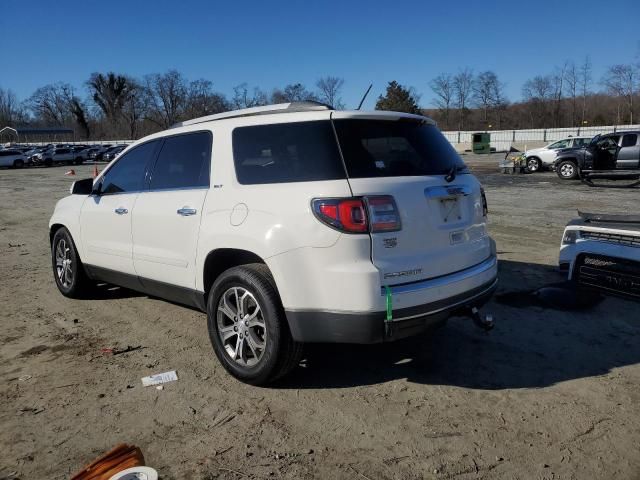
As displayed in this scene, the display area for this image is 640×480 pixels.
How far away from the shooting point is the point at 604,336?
447 centimetres

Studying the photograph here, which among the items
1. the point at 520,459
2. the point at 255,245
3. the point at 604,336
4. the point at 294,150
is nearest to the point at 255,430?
the point at 255,245

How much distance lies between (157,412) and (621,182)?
66.7 feet

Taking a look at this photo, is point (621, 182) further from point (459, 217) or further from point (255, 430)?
point (255, 430)

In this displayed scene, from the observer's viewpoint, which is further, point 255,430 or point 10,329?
point 10,329

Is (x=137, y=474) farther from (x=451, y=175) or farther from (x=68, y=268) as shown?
(x=68, y=268)

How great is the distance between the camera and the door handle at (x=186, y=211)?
402 cm

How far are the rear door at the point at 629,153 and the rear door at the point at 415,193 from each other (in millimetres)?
17643

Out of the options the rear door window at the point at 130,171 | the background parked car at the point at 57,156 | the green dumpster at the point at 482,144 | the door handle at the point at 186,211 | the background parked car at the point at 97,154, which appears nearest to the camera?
the door handle at the point at 186,211

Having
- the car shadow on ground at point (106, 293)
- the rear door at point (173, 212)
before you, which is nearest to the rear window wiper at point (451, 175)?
the rear door at point (173, 212)

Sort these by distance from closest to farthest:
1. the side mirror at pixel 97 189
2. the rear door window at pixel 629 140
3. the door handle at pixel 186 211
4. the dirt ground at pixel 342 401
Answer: the dirt ground at pixel 342 401, the door handle at pixel 186 211, the side mirror at pixel 97 189, the rear door window at pixel 629 140

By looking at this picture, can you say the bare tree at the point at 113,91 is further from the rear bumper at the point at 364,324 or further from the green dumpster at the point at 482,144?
the rear bumper at the point at 364,324

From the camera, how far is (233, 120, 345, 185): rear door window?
3.38 meters

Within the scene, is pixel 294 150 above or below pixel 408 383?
above

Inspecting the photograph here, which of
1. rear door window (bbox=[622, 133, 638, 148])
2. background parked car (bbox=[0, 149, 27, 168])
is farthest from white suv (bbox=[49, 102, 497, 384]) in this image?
background parked car (bbox=[0, 149, 27, 168])
